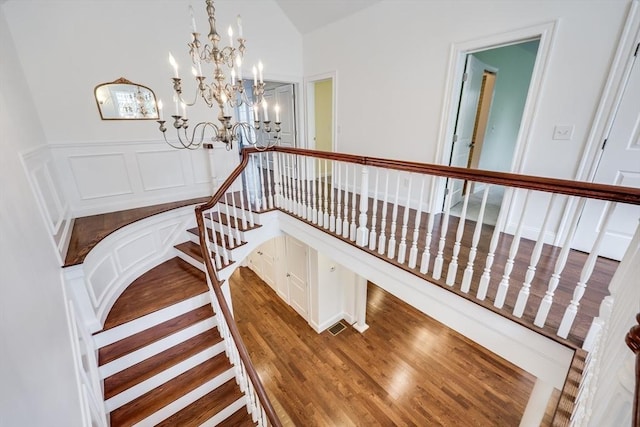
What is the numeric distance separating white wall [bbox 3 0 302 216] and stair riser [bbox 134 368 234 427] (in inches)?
101

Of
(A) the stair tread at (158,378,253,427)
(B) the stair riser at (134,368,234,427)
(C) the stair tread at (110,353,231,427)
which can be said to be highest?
(C) the stair tread at (110,353,231,427)

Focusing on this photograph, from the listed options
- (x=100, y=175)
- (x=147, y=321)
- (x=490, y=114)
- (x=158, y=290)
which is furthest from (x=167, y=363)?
(x=490, y=114)

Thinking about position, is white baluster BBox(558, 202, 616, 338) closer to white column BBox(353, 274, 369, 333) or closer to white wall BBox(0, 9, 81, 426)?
white wall BBox(0, 9, 81, 426)

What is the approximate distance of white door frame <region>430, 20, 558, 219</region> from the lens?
2.10m

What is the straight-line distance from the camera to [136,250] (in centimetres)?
315

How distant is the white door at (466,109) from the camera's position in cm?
274

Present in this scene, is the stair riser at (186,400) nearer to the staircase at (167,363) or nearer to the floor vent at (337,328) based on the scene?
the staircase at (167,363)

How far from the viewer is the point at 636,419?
1.41ft

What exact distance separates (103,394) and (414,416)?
332 cm

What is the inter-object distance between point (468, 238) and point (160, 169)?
4.11 m

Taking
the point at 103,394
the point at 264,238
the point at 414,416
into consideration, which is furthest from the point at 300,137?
the point at 414,416

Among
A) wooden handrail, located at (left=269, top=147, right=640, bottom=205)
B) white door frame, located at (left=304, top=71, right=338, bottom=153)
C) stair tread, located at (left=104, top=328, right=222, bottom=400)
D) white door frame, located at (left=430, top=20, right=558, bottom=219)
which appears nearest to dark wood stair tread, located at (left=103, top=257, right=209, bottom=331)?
stair tread, located at (left=104, top=328, right=222, bottom=400)

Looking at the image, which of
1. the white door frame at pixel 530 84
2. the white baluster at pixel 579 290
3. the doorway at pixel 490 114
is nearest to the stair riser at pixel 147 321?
the white door frame at pixel 530 84

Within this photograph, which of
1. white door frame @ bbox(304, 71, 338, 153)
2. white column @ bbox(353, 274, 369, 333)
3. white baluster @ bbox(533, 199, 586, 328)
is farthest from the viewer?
white column @ bbox(353, 274, 369, 333)
